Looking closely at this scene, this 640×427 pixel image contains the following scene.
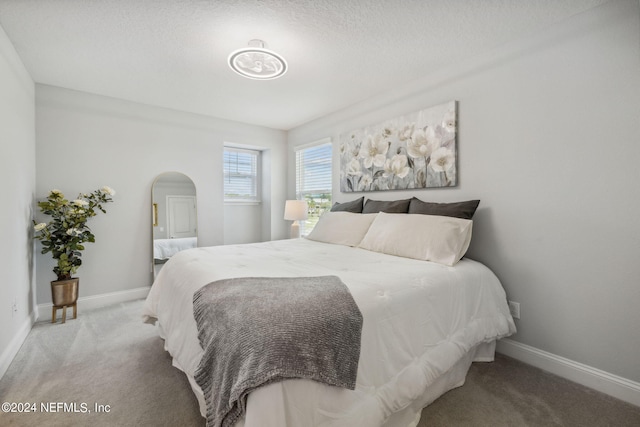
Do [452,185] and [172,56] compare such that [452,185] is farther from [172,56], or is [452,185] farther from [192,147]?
[192,147]

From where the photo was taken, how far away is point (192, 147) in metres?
3.83

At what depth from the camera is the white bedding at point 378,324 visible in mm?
971

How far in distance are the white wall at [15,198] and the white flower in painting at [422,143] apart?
3.28 meters

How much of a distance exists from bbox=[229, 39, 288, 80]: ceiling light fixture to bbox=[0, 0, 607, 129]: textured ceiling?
150mm

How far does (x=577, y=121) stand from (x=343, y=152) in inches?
87.8

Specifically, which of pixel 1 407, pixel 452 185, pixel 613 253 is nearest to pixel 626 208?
pixel 613 253

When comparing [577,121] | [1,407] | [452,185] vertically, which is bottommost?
[1,407]

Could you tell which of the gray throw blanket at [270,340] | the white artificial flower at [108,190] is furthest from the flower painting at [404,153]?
the white artificial flower at [108,190]

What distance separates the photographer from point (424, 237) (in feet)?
6.85

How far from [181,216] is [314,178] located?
1.95 m

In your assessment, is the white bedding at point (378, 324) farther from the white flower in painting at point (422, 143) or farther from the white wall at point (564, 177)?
the white flower in painting at point (422, 143)

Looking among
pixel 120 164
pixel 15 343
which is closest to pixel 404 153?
pixel 120 164

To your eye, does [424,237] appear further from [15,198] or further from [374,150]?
[15,198]

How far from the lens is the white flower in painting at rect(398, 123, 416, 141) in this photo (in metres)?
2.74
